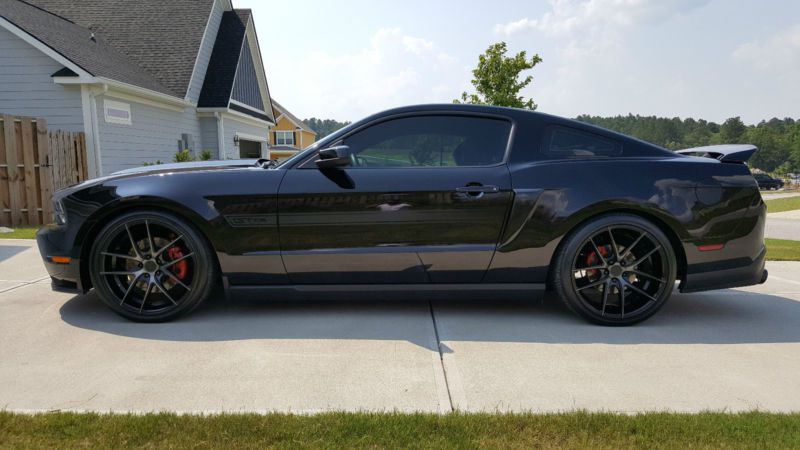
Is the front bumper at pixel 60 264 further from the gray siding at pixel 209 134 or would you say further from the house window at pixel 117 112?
the gray siding at pixel 209 134

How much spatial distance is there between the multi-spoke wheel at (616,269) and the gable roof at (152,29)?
14.4 m

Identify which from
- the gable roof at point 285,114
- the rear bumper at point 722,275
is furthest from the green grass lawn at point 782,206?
the gable roof at point 285,114

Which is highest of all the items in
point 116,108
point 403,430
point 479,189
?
point 116,108

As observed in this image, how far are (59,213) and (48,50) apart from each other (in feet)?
34.8

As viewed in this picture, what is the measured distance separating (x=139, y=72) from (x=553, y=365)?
15702mm

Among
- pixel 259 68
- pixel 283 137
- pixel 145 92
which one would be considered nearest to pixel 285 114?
pixel 283 137

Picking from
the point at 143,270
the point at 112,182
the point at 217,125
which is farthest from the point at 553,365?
the point at 217,125

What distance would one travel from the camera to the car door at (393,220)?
3508 mm

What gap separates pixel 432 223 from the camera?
11.5 feet

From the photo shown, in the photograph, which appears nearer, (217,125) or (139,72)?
(139,72)

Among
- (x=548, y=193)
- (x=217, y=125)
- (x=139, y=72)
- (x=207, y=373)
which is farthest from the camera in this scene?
(x=217, y=125)

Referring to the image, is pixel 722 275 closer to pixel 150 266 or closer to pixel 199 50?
pixel 150 266

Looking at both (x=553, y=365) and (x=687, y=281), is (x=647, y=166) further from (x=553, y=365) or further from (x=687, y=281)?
(x=553, y=365)

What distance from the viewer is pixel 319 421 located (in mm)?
2256
